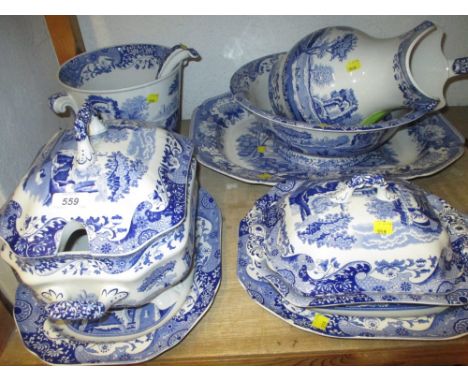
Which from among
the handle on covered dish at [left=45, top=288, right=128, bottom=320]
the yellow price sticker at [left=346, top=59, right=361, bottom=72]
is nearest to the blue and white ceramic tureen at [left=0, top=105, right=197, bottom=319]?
the handle on covered dish at [left=45, top=288, right=128, bottom=320]

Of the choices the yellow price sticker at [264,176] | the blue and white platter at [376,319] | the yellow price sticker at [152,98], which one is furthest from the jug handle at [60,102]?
the blue and white platter at [376,319]

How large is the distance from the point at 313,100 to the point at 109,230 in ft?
1.61

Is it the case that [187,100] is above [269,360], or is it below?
above

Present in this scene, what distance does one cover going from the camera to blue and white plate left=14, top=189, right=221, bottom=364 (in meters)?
0.51

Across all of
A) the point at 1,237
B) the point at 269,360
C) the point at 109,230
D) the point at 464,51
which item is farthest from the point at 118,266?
the point at 464,51

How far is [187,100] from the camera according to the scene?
104cm

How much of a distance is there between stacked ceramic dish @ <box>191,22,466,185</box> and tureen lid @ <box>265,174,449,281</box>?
0.14 metres

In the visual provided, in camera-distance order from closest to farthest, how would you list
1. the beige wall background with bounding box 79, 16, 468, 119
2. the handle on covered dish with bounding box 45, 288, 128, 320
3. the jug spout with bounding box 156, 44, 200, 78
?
1. the handle on covered dish with bounding box 45, 288, 128, 320
2. the jug spout with bounding box 156, 44, 200, 78
3. the beige wall background with bounding box 79, 16, 468, 119

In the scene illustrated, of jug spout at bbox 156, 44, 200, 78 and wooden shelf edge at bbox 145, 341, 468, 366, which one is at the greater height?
jug spout at bbox 156, 44, 200, 78

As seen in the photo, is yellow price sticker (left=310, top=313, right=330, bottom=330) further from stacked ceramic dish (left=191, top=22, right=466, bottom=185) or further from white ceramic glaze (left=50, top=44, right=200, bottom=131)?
white ceramic glaze (left=50, top=44, right=200, bottom=131)

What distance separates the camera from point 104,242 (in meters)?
0.44

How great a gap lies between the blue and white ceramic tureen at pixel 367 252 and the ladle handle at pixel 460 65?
11.9 inches

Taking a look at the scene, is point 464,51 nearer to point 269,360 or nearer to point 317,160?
point 317,160

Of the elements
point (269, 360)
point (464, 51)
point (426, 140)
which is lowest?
point (269, 360)
